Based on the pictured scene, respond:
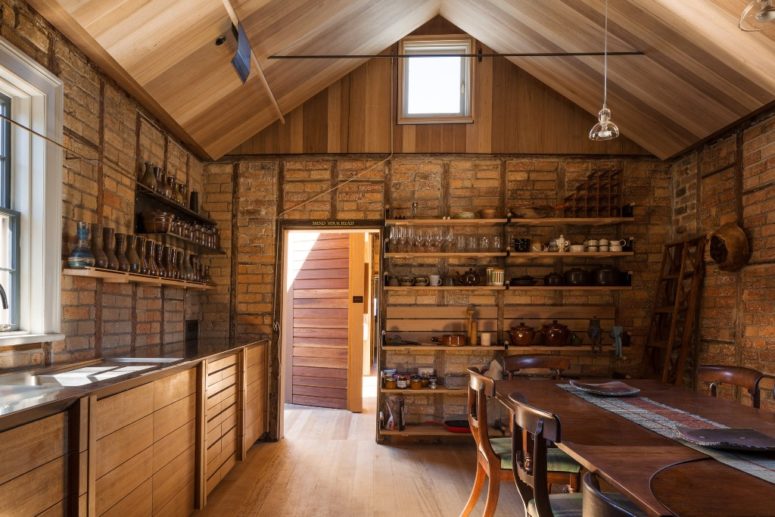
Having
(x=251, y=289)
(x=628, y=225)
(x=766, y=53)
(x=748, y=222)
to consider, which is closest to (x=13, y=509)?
(x=251, y=289)

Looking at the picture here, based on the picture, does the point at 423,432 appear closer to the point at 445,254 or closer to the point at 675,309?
the point at 445,254

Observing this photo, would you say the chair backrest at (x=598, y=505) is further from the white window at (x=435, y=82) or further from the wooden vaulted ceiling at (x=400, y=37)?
the white window at (x=435, y=82)

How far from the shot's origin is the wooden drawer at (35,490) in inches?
57.6

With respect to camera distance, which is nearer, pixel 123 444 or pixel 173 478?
pixel 123 444

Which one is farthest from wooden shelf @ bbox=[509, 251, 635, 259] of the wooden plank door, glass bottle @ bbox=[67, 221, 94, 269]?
glass bottle @ bbox=[67, 221, 94, 269]

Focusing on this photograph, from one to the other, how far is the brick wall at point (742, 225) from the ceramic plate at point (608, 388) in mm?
1426

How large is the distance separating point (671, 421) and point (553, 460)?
0.66m

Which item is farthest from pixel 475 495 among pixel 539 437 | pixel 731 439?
pixel 731 439

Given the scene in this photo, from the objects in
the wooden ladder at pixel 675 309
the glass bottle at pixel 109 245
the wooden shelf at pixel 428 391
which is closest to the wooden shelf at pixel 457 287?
the wooden shelf at pixel 428 391

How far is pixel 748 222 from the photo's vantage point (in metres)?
3.78

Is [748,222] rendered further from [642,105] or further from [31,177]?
[31,177]

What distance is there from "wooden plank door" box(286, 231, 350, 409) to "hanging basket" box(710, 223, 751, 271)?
13.0 feet

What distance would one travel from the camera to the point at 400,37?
4859mm

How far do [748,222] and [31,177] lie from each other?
4.89 metres
